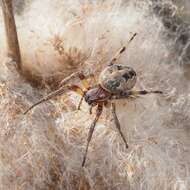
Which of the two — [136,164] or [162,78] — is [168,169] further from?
[162,78]

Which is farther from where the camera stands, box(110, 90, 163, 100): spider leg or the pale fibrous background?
box(110, 90, 163, 100): spider leg

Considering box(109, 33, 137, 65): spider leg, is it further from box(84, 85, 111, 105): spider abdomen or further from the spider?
box(84, 85, 111, 105): spider abdomen

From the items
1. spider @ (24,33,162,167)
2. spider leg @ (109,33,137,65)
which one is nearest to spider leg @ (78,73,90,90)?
spider @ (24,33,162,167)

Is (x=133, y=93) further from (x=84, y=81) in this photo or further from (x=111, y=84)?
(x=84, y=81)

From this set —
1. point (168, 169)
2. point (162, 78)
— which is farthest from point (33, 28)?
point (168, 169)

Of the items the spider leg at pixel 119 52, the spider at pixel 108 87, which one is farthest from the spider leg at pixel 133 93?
the spider leg at pixel 119 52
